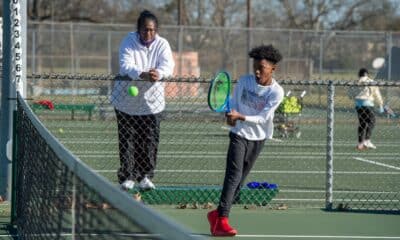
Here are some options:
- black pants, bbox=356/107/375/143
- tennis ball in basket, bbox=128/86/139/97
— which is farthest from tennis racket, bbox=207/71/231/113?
black pants, bbox=356/107/375/143

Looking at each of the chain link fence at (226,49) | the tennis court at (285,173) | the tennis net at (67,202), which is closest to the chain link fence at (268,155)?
the tennis court at (285,173)

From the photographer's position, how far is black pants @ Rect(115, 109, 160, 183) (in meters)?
9.81

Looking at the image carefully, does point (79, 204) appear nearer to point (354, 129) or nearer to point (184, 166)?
point (184, 166)

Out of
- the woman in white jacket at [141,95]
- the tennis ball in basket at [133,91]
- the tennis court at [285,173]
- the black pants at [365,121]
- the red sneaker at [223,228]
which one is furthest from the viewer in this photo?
the black pants at [365,121]

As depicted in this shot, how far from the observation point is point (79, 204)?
444cm

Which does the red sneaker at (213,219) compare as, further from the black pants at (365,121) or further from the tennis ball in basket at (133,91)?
the black pants at (365,121)

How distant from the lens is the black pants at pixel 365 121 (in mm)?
18156

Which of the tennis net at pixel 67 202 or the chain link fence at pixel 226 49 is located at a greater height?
the chain link fence at pixel 226 49

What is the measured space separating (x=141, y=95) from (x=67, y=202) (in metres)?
4.89

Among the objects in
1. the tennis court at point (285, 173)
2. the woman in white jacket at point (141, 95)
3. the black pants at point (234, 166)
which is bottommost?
the tennis court at point (285, 173)

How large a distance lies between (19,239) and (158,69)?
2608 millimetres

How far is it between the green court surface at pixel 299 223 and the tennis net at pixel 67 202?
7.12 feet

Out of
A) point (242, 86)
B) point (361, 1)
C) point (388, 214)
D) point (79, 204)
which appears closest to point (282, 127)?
point (388, 214)

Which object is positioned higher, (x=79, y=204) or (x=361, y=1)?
(x=361, y=1)
